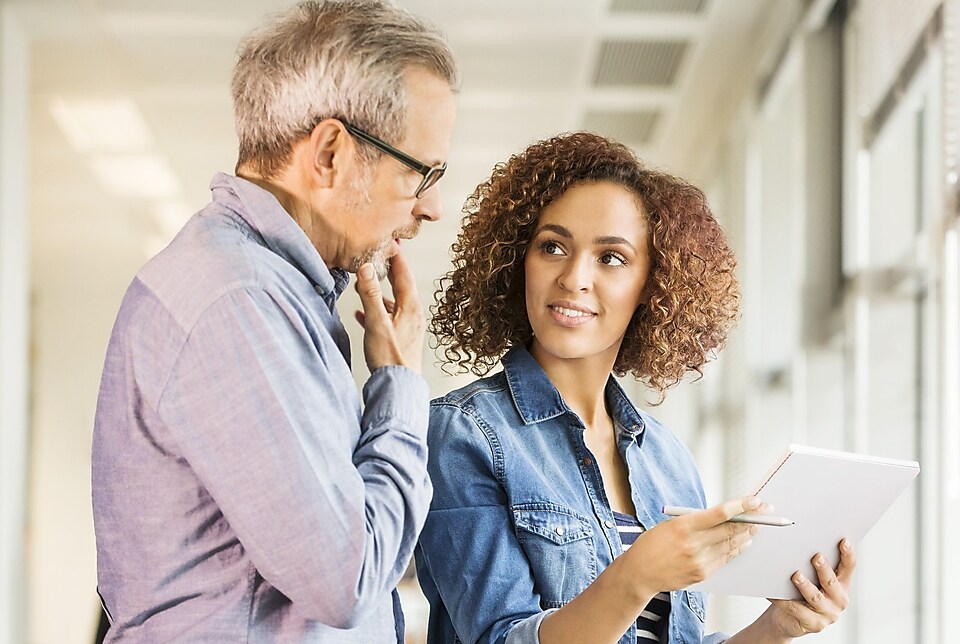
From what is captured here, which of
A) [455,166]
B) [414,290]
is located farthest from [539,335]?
[455,166]

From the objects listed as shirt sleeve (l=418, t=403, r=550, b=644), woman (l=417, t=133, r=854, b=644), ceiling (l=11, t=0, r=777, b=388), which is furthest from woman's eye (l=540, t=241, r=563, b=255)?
ceiling (l=11, t=0, r=777, b=388)

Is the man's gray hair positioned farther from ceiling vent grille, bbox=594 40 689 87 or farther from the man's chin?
ceiling vent grille, bbox=594 40 689 87

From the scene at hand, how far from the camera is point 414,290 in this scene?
1504 mm

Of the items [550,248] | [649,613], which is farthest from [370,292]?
[649,613]

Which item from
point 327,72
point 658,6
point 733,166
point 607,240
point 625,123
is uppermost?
point 658,6

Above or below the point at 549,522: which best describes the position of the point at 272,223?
above

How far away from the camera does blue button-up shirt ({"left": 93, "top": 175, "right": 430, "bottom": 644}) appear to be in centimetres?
116

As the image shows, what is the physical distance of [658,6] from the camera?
4.64m

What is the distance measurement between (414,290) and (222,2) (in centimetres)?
361

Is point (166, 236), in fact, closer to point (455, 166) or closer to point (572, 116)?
point (455, 166)

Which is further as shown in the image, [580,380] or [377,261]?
[580,380]

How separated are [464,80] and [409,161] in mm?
4029

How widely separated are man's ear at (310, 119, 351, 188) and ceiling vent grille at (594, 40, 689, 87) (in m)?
3.82

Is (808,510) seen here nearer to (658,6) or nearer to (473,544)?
(473,544)
